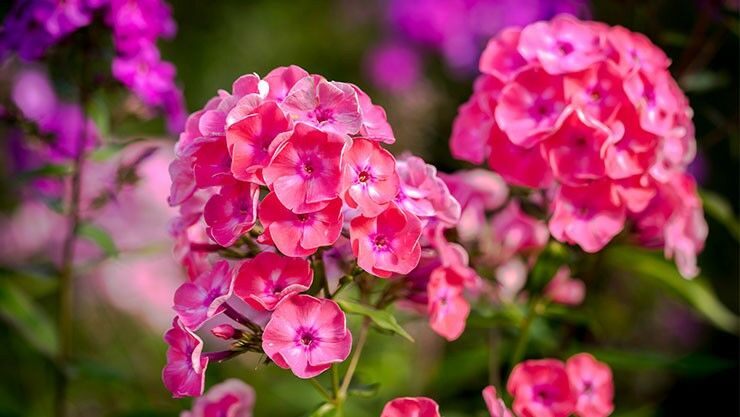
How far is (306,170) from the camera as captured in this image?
112 centimetres

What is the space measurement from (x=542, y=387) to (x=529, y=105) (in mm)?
402

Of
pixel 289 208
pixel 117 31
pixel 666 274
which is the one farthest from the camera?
pixel 666 274

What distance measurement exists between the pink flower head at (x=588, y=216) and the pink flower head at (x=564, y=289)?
0.28 meters

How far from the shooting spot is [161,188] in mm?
2629

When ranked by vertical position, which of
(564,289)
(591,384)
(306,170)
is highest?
(306,170)

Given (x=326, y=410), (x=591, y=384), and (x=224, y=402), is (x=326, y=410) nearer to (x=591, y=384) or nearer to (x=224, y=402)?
(x=224, y=402)

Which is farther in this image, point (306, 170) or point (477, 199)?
point (477, 199)

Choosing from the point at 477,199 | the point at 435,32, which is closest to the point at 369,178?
the point at 477,199

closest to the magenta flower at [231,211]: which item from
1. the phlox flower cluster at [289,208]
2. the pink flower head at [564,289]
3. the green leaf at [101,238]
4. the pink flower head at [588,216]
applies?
the phlox flower cluster at [289,208]

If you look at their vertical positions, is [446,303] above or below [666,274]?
above

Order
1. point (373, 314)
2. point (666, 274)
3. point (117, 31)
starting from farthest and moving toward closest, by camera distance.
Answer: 1. point (666, 274)
2. point (117, 31)
3. point (373, 314)

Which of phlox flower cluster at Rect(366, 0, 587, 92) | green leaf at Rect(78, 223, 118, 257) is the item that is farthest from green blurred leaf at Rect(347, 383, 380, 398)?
phlox flower cluster at Rect(366, 0, 587, 92)

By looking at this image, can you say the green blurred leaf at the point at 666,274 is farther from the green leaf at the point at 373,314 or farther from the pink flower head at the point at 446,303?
the green leaf at the point at 373,314

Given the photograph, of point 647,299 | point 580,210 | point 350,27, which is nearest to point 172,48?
point 350,27
